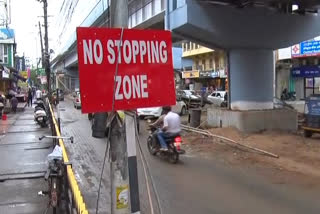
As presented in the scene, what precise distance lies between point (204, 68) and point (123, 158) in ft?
218

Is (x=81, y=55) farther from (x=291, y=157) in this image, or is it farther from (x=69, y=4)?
(x=69, y=4)

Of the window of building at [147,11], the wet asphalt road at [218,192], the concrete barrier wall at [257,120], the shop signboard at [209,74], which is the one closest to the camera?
the wet asphalt road at [218,192]

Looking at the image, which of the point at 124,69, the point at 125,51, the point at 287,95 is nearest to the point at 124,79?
the point at 124,69

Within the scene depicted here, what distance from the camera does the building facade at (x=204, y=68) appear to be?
2483 inches

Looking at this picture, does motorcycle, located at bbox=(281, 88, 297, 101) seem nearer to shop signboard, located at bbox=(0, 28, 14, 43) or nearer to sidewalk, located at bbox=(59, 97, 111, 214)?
sidewalk, located at bbox=(59, 97, 111, 214)

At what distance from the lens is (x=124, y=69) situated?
4.38 metres

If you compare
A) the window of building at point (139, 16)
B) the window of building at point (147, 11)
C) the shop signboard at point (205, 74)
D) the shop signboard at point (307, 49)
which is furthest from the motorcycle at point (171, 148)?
the shop signboard at point (205, 74)

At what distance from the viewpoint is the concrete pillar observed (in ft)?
72.7

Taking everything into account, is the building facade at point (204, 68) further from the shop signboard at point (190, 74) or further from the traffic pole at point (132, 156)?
the traffic pole at point (132, 156)

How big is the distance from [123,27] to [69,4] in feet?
152

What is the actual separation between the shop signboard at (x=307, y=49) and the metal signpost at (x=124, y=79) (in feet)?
132

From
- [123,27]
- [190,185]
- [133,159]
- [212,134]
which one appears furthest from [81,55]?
[212,134]

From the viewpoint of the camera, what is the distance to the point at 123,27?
4.54 metres

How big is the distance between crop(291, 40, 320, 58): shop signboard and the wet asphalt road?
31.4 metres
